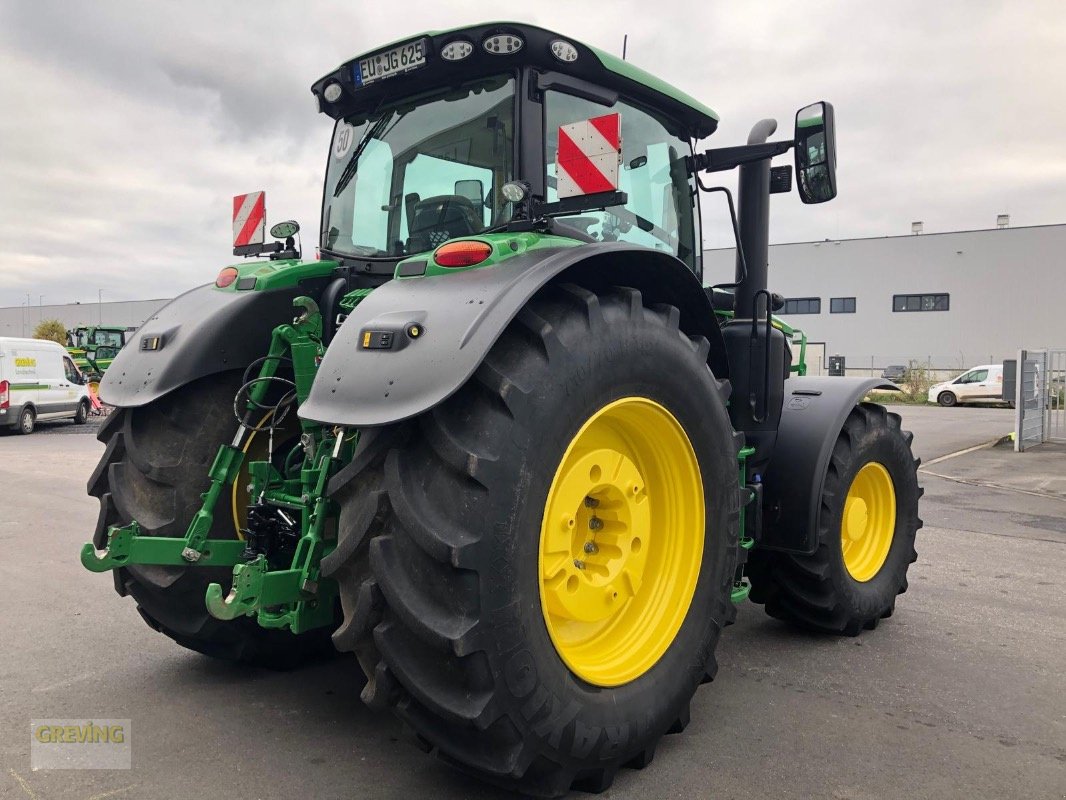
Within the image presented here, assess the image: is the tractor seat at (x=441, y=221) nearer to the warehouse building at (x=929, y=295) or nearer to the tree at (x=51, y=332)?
the warehouse building at (x=929, y=295)

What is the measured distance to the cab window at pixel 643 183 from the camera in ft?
10.9

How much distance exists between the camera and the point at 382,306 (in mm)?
2568

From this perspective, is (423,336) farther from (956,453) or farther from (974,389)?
(974,389)

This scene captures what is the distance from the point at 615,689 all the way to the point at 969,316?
4168 centimetres

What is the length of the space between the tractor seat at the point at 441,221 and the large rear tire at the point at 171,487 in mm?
956

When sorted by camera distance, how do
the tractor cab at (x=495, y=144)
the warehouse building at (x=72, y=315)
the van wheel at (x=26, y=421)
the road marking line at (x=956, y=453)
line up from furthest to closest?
1. the warehouse building at (x=72, y=315)
2. the van wheel at (x=26, y=421)
3. the road marking line at (x=956, y=453)
4. the tractor cab at (x=495, y=144)

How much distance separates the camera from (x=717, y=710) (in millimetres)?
3318

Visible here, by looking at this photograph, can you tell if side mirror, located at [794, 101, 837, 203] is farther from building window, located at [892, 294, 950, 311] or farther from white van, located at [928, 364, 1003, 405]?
building window, located at [892, 294, 950, 311]

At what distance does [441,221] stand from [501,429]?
4.55 feet

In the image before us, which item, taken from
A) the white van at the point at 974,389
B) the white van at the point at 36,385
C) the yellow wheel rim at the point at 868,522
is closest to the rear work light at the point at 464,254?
the yellow wheel rim at the point at 868,522

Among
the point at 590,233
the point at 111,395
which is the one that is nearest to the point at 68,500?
the point at 111,395

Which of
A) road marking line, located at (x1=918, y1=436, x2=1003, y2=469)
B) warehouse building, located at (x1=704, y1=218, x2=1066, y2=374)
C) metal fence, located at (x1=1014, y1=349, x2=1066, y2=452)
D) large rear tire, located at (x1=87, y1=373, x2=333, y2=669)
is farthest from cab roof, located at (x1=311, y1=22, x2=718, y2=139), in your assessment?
warehouse building, located at (x1=704, y1=218, x2=1066, y2=374)

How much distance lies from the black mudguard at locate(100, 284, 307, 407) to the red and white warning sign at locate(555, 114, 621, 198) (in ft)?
4.44

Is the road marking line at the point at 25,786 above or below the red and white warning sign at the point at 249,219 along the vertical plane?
below
